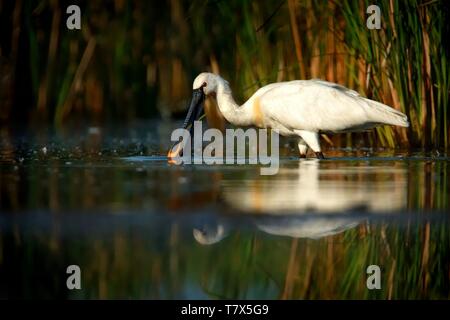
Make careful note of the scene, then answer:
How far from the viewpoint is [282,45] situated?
1277cm

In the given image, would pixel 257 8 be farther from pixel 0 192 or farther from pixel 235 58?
pixel 0 192

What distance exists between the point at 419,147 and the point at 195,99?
2317 mm

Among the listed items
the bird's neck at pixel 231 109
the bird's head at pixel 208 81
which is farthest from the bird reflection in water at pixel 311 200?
the bird's head at pixel 208 81

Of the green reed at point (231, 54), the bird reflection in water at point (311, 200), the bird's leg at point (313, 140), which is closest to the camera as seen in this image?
the bird reflection in water at point (311, 200)

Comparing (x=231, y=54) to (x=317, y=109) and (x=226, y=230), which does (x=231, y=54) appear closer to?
(x=317, y=109)

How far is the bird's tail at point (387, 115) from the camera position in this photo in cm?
961

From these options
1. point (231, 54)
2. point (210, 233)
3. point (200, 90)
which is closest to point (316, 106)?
point (200, 90)

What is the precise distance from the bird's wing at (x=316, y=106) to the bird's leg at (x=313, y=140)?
94mm

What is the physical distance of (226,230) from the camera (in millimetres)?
5922

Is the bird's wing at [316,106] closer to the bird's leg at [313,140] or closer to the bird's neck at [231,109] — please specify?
the bird's leg at [313,140]

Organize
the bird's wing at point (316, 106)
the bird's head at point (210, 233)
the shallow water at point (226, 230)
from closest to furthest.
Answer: the shallow water at point (226, 230)
the bird's head at point (210, 233)
the bird's wing at point (316, 106)

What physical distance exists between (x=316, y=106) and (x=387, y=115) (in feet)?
2.24

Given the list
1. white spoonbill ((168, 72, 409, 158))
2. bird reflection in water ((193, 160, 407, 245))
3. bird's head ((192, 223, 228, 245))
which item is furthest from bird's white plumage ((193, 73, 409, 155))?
bird's head ((192, 223, 228, 245))

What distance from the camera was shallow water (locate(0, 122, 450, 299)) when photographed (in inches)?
187
